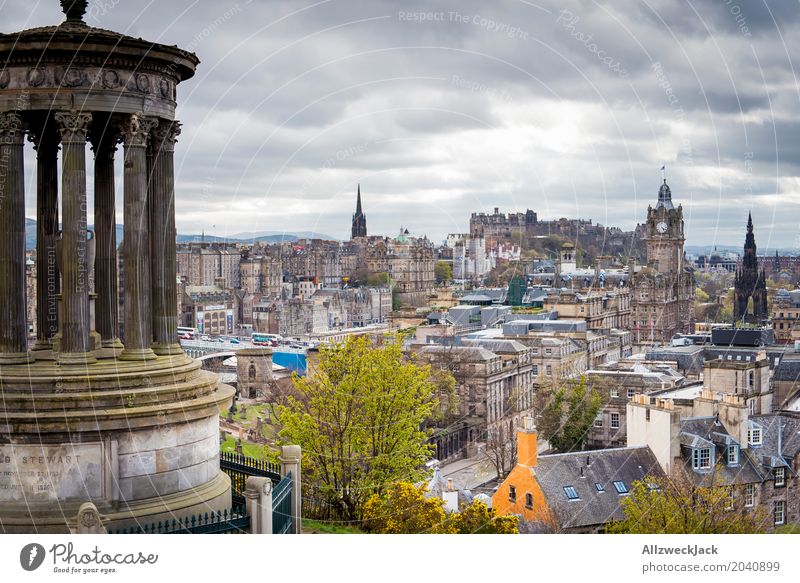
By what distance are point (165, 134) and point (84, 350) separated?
3997 millimetres

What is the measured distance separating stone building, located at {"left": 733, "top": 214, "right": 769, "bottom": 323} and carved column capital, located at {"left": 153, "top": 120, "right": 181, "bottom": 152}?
72972 mm

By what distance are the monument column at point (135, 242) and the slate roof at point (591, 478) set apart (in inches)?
835

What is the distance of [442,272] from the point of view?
17838cm

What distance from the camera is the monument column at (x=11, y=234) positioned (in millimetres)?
15305

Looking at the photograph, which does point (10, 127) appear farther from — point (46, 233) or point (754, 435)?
point (754, 435)

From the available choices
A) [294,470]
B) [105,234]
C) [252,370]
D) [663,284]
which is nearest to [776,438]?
[294,470]

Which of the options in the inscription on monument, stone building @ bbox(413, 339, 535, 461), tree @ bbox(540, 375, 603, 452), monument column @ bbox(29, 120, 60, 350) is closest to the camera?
the inscription on monument

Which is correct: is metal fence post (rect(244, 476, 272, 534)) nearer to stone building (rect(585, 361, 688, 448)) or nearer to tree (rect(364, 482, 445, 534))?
tree (rect(364, 482, 445, 534))

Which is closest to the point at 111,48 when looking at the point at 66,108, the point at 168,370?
the point at 66,108

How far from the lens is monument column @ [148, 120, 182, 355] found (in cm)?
1688

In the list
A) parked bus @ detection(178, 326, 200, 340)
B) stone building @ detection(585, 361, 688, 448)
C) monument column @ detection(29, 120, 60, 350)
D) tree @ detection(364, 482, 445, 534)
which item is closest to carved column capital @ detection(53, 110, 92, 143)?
monument column @ detection(29, 120, 60, 350)
